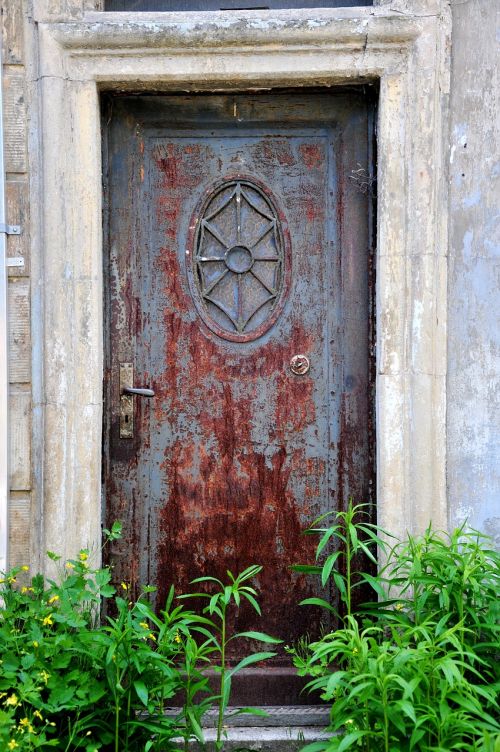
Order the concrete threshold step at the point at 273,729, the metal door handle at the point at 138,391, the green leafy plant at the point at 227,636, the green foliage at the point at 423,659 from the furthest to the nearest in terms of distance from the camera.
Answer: the metal door handle at the point at 138,391, the concrete threshold step at the point at 273,729, the green leafy plant at the point at 227,636, the green foliage at the point at 423,659

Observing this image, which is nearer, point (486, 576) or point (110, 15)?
point (486, 576)

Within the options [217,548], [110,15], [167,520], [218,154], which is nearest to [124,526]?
[167,520]

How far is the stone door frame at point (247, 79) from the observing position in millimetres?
2941

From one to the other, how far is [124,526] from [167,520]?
0.16 m

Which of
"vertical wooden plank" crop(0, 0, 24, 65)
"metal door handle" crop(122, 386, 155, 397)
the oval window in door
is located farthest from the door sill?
→ "vertical wooden plank" crop(0, 0, 24, 65)

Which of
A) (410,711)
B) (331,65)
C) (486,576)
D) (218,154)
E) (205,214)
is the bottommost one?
(410,711)

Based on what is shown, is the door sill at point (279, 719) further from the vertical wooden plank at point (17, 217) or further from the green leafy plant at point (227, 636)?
the vertical wooden plank at point (17, 217)

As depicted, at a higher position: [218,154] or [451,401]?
[218,154]

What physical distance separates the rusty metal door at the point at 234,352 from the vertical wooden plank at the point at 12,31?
1.59 feet

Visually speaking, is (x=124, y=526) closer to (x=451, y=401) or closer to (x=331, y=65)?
(x=451, y=401)

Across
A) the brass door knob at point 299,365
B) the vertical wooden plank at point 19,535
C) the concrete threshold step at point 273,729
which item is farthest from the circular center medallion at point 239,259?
the concrete threshold step at point 273,729

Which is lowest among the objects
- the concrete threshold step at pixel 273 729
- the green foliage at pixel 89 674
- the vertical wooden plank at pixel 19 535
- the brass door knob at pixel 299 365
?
the concrete threshold step at pixel 273 729

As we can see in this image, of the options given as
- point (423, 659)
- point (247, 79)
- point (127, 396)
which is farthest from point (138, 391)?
point (423, 659)

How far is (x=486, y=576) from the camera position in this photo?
264 centimetres
